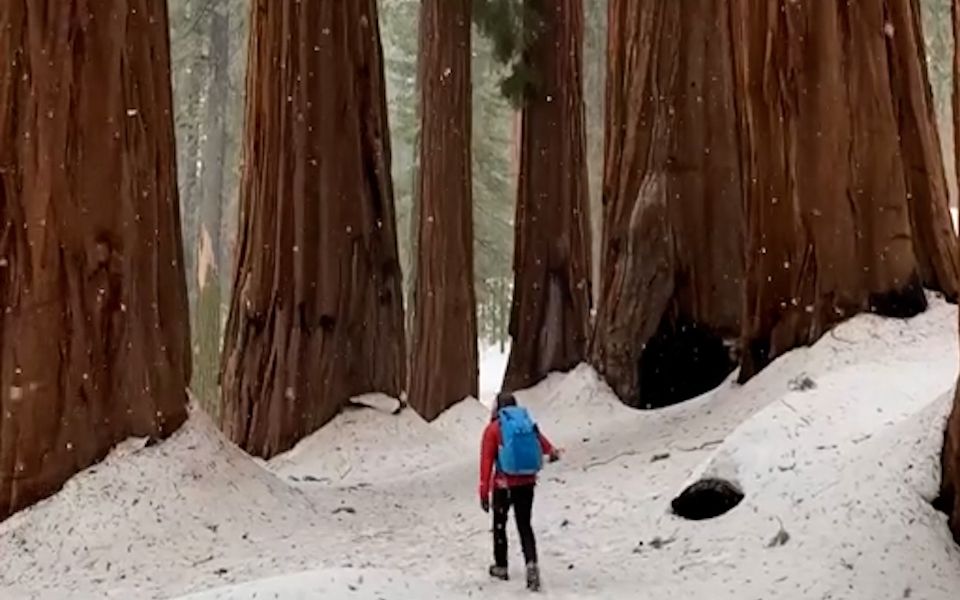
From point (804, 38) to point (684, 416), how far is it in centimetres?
281

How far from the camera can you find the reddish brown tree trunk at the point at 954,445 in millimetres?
4945

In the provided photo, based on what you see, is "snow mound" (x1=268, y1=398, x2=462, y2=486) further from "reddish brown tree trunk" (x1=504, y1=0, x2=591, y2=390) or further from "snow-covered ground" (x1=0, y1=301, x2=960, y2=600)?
"reddish brown tree trunk" (x1=504, y1=0, x2=591, y2=390)

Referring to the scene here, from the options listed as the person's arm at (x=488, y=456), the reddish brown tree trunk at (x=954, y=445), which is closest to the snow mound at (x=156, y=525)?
the person's arm at (x=488, y=456)

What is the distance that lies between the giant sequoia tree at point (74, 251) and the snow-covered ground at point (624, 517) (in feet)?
0.81

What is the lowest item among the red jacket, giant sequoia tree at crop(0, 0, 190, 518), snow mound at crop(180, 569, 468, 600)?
snow mound at crop(180, 569, 468, 600)

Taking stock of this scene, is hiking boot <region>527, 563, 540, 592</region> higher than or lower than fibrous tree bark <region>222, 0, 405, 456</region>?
lower

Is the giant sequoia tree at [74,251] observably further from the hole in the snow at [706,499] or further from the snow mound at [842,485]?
the snow mound at [842,485]

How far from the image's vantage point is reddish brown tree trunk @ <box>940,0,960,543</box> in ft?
16.2

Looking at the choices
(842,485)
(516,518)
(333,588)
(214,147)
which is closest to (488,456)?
(516,518)

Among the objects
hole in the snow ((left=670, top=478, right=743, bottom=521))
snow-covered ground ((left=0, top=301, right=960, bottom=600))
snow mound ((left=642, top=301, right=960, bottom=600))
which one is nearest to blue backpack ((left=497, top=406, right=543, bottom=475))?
snow-covered ground ((left=0, top=301, right=960, bottom=600))

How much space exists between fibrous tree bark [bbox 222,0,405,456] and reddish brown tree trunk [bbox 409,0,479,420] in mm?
4402

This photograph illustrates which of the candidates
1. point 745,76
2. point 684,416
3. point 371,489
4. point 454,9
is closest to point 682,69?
point 745,76

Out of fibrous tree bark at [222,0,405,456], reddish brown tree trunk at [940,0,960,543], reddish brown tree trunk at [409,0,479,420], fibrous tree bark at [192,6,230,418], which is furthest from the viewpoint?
fibrous tree bark at [192,6,230,418]

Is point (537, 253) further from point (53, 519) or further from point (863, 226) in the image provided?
point (53, 519)
